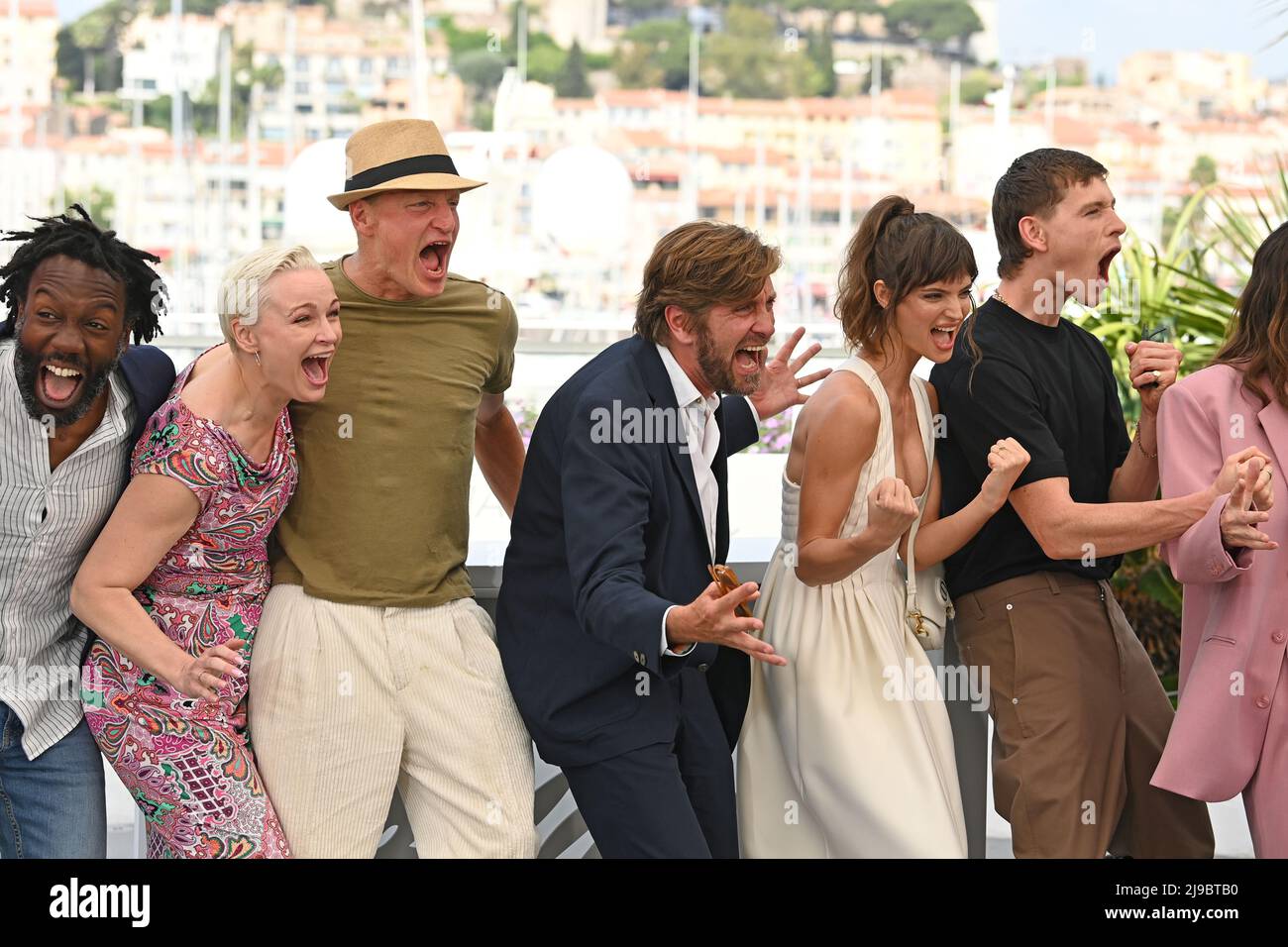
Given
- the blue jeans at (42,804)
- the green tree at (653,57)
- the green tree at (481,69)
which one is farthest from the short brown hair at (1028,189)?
the green tree at (653,57)

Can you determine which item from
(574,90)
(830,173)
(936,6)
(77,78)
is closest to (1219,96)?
(936,6)

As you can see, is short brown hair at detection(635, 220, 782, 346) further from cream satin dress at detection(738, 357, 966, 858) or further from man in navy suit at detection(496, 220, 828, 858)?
cream satin dress at detection(738, 357, 966, 858)

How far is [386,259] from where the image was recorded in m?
2.47

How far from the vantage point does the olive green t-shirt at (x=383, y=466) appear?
7.86 ft

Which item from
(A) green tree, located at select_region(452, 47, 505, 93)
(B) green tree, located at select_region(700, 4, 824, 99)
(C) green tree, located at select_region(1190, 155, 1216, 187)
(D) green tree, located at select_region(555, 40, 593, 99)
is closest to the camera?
(C) green tree, located at select_region(1190, 155, 1216, 187)

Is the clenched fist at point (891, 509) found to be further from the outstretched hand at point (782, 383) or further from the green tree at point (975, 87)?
the green tree at point (975, 87)

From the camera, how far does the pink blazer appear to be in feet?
7.61

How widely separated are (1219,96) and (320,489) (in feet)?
174

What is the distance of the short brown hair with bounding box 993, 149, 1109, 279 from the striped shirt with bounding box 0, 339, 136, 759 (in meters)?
1.46

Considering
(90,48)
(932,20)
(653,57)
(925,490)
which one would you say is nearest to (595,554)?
(925,490)

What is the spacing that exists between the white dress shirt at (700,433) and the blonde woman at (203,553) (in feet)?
1.69

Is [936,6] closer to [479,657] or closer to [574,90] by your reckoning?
[574,90]

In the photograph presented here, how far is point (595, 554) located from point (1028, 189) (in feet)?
3.38

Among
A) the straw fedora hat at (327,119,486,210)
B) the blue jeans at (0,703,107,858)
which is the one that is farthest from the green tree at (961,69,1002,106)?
the blue jeans at (0,703,107,858)
